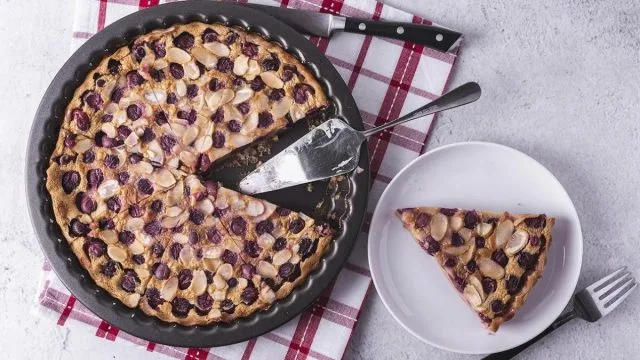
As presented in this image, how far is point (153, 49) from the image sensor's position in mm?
2920

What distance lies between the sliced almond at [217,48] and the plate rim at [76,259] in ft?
0.35

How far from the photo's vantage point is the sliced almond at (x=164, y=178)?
2924 mm

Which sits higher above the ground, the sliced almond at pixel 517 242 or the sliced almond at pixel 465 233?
the sliced almond at pixel 517 242

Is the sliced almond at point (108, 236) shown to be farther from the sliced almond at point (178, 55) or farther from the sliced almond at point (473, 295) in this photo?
the sliced almond at point (473, 295)

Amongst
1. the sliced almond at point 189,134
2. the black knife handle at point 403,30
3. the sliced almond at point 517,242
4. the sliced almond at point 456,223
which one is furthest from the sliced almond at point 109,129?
the sliced almond at point 517,242

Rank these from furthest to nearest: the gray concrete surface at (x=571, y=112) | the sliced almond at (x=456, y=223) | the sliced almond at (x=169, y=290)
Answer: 1. the gray concrete surface at (x=571, y=112)
2. the sliced almond at (x=456, y=223)
3. the sliced almond at (x=169, y=290)

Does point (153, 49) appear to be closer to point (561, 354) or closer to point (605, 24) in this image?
point (605, 24)

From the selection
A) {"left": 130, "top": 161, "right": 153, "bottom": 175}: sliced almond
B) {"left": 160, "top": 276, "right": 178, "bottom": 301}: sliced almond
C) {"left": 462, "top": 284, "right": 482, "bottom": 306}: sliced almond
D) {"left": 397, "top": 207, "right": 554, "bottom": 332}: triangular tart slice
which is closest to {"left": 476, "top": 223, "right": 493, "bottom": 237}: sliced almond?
{"left": 397, "top": 207, "right": 554, "bottom": 332}: triangular tart slice

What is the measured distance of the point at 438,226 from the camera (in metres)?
2.97

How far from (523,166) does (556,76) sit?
1.51ft

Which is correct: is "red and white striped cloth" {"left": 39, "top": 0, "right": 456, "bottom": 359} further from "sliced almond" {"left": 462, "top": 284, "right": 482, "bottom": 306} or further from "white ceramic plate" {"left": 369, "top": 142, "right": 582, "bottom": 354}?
"sliced almond" {"left": 462, "top": 284, "right": 482, "bottom": 306}

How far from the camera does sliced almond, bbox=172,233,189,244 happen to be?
2.90 metres

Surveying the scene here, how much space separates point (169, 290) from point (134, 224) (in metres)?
0.29

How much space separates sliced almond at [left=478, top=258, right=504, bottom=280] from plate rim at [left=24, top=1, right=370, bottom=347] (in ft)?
1.68
